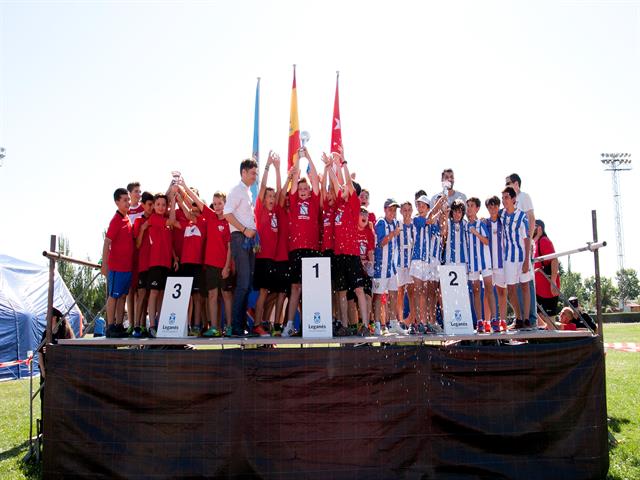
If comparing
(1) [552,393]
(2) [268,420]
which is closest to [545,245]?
(1) [552,393]

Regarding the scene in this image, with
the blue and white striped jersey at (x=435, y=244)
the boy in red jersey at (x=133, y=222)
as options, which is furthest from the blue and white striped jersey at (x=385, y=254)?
the boy in red jersey at (x=133, y=222)

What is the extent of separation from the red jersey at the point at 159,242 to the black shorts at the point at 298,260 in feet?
5.10

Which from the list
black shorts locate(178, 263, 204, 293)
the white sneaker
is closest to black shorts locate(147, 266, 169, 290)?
black shorts locate(178, 263, 204, 293)

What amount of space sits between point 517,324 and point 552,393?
1.39m

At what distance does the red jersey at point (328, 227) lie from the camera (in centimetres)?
643

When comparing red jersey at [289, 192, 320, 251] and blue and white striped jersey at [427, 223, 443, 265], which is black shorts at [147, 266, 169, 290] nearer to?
red jersey at [289, 192, 320, 251]

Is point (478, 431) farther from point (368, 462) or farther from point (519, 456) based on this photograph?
point (368, 462)

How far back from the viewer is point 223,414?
5109 millimetres

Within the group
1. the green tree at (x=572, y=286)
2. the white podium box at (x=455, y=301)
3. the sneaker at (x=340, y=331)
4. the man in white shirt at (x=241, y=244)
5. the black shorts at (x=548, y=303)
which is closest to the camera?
the white podium box at (x=455, y=301)

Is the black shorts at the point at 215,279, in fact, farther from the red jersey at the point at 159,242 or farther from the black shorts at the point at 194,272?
the red jersey at the point at 159,242

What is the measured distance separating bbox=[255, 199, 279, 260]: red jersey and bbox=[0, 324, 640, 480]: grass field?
11.3 ft

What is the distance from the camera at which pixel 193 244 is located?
6523 millimetres

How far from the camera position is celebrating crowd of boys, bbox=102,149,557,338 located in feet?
20.6

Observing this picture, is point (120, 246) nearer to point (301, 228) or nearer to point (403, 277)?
point (301, 228)
